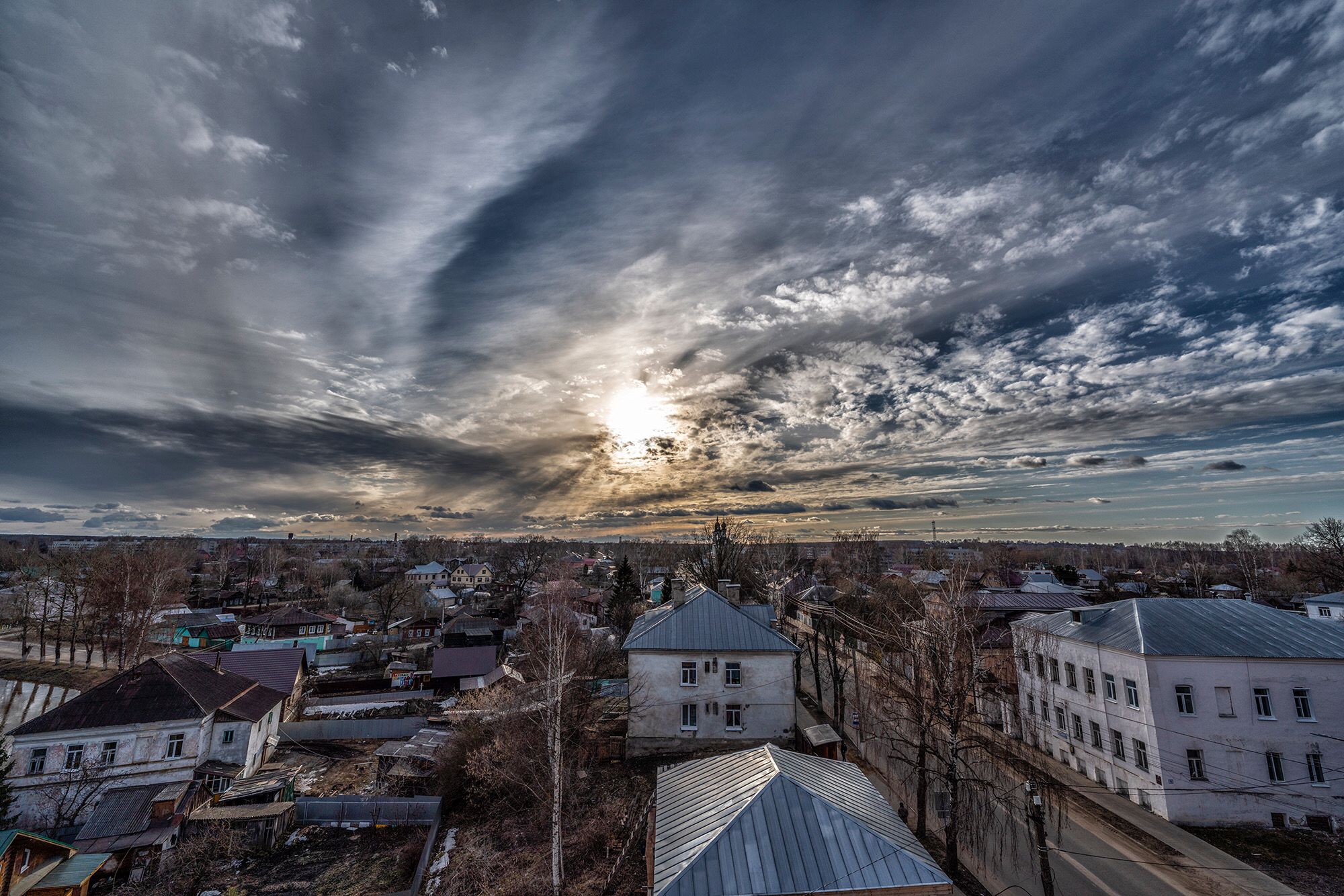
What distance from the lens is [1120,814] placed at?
899 inches

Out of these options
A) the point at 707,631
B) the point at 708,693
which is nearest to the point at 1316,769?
the point at 708,693

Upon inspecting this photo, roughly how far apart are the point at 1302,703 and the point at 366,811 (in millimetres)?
40887

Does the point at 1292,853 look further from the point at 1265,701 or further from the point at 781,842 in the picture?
the point at 781,842

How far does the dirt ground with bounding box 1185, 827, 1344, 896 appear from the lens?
60.2 ft

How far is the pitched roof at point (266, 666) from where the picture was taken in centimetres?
3659

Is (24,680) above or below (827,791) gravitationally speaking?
below

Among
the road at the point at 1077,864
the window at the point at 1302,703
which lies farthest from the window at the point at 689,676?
the window at the point at 1302,703

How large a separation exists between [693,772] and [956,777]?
7.85 metres

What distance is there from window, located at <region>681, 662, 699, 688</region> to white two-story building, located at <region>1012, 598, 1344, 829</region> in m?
19.5

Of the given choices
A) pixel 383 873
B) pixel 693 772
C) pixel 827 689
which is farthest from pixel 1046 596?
pixel 383 873

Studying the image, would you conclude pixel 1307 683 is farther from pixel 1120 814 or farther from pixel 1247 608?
pixel 1120 814

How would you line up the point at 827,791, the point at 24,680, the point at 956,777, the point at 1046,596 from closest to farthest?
the point at 827,791 → the point at 956,777 → the point at 24,680 → the point at 1046,596

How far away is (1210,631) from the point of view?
24422mm

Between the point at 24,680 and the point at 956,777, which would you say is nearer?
the point at 956,777
